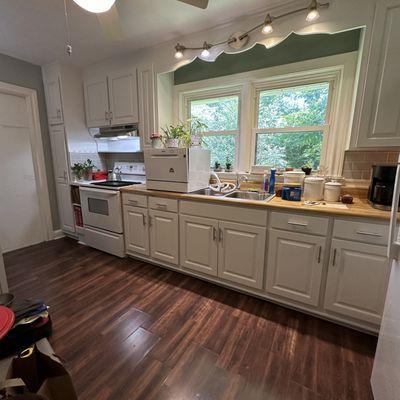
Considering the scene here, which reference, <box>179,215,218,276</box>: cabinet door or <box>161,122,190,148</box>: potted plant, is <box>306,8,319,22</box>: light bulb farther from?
<box>179,215,218,276</box>: cabinet door

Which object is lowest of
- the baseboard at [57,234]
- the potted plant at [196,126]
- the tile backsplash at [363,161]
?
the baseboard at [57,234]

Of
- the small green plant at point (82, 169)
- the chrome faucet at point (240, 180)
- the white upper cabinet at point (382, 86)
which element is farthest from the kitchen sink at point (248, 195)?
the small green plant at point (82, 169)

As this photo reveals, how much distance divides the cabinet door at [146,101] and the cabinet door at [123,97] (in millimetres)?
79

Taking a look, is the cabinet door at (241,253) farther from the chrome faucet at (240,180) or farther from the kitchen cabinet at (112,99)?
the kitchen cabinet at (112,99)

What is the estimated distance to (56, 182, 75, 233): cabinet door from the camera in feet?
10.4

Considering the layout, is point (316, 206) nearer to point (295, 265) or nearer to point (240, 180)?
point (295, 265)

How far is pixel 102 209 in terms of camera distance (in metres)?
2.73

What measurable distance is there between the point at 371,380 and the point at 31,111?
4.30 metres

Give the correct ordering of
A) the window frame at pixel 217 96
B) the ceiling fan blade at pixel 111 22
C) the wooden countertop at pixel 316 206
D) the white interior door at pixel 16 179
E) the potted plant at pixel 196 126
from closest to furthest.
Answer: the ceiling fan blade at pixel 111 22
the wooden countertop at pixel 316 206
the window frame at pixel 217 96
the potted plant at pixel 196 126
the white interior door at pixel 16 179

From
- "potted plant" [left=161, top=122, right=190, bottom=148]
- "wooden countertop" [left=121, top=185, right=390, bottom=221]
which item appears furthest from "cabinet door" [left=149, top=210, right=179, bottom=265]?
"potted plant" [left=161, top=122, right=190, bottom=148]

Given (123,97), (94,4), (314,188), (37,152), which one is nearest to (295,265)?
(314,188)

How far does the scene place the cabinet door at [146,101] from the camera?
254cm

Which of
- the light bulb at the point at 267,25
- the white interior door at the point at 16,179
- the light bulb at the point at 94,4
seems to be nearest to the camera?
the light bulb at the point at 94,4

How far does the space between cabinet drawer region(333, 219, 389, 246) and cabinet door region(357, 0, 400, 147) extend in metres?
0.66
